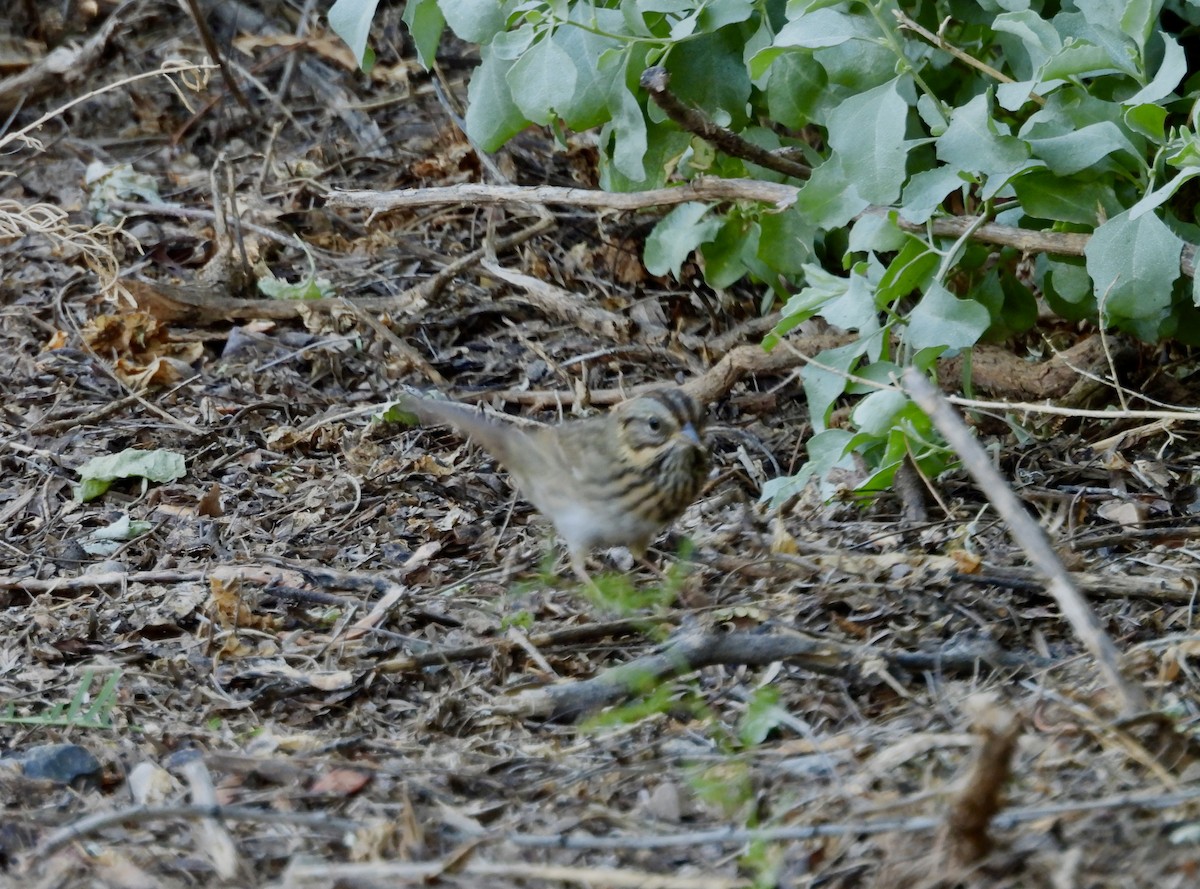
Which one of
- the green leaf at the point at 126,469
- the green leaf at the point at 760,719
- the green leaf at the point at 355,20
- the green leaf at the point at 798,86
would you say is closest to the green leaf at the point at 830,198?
the green leaf at the point at 798,86

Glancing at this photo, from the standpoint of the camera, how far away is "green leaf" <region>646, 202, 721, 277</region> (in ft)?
16.8

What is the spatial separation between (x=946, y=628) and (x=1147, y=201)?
1240 millimetres

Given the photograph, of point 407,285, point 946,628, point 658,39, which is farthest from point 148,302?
point 946,628

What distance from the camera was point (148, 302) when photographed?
6.04 metres

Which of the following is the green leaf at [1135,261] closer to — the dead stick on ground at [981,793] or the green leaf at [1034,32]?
the green leaf at [1034,32]

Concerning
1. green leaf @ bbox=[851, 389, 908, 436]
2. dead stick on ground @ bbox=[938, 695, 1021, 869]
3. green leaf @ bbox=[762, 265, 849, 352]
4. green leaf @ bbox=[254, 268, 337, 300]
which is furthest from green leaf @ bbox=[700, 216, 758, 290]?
dead stick on ground @ bbox=[938, 695, 1021, 869]

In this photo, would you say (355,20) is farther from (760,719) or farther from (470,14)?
(760,719)

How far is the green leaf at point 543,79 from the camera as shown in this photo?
13.6 feet

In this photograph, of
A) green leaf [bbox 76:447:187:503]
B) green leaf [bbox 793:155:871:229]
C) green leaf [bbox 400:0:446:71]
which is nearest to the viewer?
green leaf [bbox 793:155:871:229]

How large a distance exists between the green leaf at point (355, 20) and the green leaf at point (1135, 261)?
7.34 feet

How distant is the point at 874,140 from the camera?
12.9 ft

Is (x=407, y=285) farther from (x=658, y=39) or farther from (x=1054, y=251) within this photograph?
(x=1054, y=251)

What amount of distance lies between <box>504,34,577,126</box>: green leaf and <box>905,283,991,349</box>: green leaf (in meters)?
1.18

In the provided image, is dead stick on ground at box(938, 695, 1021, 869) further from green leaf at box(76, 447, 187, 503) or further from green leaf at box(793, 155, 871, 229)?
green leaf at box(76, 447, 187, 503)
